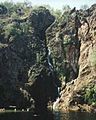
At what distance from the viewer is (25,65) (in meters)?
159

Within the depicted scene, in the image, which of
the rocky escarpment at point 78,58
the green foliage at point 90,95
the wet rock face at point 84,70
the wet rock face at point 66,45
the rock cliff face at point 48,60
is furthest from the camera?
the wet rock face at point 66,45

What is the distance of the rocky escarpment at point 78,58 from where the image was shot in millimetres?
139250

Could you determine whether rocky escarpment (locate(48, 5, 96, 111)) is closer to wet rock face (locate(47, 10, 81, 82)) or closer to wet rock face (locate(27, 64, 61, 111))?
wet rock face (locate(47, 10, 81, 82))

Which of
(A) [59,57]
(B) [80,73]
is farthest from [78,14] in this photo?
(B) [80,73]

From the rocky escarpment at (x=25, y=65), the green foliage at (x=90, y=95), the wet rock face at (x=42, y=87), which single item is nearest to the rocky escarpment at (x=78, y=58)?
the green foliage at (x=90, y=95)

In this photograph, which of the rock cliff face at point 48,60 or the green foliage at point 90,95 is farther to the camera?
the rock cliff face at point 48,60

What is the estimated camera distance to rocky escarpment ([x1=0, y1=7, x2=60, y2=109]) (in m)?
143

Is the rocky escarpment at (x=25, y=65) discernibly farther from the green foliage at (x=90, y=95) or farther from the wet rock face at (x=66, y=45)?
the green foliage at (x=90, y=95)

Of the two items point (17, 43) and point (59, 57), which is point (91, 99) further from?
point (17, 43)

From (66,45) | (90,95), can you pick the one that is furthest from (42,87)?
(66,45)

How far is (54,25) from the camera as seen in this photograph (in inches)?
6973

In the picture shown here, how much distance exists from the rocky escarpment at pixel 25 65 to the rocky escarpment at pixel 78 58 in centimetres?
699

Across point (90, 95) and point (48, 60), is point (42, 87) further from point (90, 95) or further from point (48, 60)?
point (90, 95)

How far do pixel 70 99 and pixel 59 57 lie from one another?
100 ft
